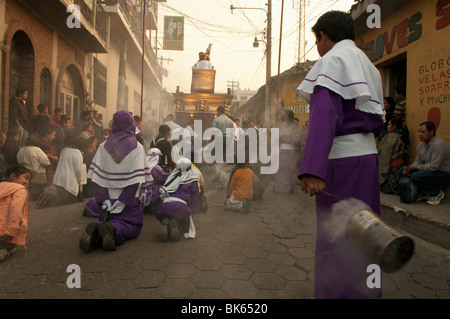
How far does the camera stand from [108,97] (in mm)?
15562

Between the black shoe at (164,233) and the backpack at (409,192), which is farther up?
the backpack at (409,192)

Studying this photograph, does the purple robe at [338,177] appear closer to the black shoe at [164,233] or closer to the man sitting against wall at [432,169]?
the black shoe at [164,233]

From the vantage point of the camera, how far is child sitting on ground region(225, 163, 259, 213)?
5.51m

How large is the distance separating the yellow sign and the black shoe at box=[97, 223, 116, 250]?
16166 millimetres

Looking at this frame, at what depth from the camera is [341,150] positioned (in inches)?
73.2

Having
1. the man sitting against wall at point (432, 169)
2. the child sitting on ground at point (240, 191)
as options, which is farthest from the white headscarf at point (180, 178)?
the man sitting against wall at point (432, 169)

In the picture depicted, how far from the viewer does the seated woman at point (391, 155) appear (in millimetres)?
6156

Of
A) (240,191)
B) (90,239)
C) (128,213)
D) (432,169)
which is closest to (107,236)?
(90,239)

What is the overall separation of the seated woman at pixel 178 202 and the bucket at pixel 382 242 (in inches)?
106

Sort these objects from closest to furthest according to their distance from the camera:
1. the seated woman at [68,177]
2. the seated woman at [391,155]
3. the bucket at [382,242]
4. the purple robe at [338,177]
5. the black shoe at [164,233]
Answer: the bucket at [382,242], the purple robe at [338,177], the black shoe at [164,233], the seated woman at [68,177], the seated woman at [391,155]

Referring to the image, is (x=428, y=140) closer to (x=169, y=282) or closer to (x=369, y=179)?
(x=369, y=179)

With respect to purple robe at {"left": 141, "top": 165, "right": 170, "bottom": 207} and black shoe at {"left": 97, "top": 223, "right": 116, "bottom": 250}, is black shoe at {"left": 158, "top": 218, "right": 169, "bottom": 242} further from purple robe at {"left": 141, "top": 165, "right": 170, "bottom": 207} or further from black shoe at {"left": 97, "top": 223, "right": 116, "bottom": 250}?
purple robe at {"left": 141, "top": 165, "right": 170, "bottom": 207}

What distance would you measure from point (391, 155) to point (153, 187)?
4.39 metres

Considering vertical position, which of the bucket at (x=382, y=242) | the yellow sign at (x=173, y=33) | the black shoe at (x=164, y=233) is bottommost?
the black shoe at (x=164, y=233)
